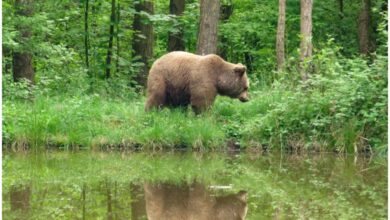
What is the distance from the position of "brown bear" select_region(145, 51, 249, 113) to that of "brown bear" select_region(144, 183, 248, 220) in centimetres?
539

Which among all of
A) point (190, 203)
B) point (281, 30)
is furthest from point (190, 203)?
point (281, 30)

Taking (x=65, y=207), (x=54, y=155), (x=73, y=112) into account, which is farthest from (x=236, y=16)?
(x=65, y=207)

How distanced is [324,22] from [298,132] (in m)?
10.2

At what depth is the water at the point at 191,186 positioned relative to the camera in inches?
319

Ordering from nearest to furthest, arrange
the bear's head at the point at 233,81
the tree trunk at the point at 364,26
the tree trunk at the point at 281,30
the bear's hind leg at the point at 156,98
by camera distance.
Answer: the bear's hind leg at the point at 156,98
the bear's head at the point at 233,81
the tree trunk at the point at 281,30
the tree trunk at the point at 364,26

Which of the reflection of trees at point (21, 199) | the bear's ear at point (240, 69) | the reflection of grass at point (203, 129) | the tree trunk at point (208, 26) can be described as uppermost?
the tree trunk at point (208, 26)

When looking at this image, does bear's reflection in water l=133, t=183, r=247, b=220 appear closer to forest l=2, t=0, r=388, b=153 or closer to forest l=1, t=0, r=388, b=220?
forest l=1, t=0, r=388, b=220

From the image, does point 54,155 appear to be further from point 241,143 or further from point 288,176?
point 288,176

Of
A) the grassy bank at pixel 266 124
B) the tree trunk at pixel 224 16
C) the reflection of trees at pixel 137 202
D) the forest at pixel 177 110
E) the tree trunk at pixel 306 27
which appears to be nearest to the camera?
the reflection of trees at pixel 137 202

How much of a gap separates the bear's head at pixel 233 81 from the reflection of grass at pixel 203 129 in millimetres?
1080

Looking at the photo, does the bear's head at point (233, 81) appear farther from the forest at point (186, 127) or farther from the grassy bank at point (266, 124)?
the grassy bank at point (266, 124)

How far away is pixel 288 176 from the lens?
10641 mm

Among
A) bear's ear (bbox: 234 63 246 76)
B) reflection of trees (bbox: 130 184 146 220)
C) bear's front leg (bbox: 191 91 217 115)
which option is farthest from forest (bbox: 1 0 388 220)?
bear's ear (bbox: 234 63 246 76)


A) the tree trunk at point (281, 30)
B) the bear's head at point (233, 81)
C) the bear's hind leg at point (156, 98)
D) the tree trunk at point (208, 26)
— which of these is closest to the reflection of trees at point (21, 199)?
the bear's hind leg at point (156, 98)
